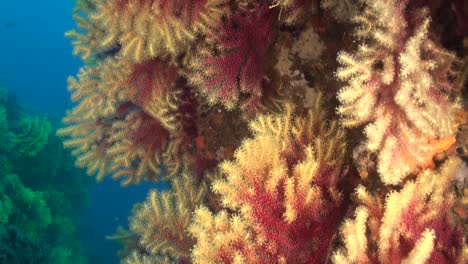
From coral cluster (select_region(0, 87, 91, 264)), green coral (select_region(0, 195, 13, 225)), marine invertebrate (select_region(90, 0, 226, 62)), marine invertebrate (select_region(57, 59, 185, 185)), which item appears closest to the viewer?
marine invertebrate (select_region(90, 0, 226, 62))

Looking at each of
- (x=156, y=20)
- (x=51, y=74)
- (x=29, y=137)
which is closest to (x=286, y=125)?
(x=156, y=20)

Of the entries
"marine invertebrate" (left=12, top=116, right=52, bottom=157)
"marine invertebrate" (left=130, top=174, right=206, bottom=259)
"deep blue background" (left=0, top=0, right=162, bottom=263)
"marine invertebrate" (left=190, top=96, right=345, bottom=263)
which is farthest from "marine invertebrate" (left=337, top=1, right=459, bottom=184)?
"deep blue background" (left=0, top=0, right=162, bottom=263)

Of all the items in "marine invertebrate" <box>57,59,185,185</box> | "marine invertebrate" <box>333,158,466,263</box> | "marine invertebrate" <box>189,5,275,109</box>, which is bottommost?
"marine invertebrate" <box>333,158,466,263</box>

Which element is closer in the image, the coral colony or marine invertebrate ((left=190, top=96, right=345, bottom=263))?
the coral colony

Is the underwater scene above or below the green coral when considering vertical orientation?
below

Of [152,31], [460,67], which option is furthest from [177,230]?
[460,67]

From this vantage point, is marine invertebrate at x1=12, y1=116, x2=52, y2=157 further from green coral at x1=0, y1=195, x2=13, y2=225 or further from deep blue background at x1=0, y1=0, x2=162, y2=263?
deep blue background at x1=0, y1=0, x2=162, y2=263

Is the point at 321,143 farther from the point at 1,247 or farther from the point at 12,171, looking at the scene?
the point at 12,171
